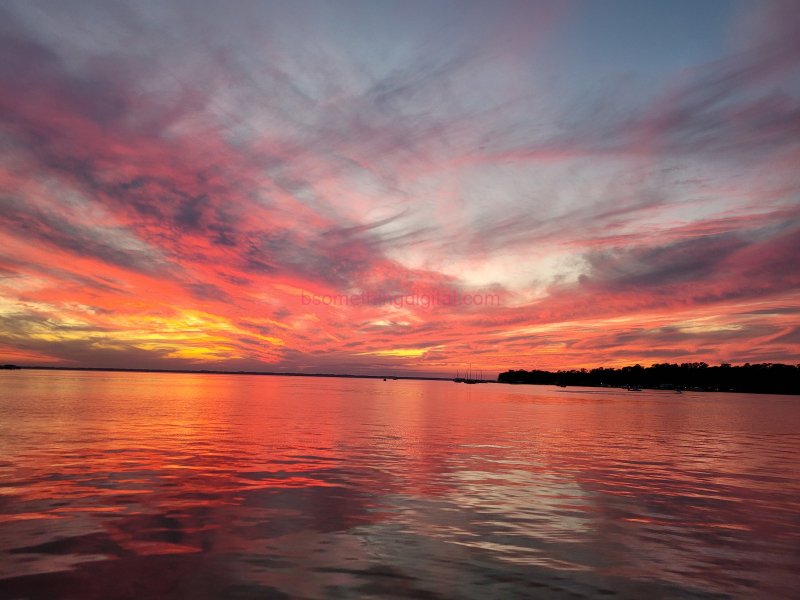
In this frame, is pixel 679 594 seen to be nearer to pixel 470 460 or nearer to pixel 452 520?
pixel 452 520

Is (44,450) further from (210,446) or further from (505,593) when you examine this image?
(505,593)

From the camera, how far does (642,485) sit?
90.4ft

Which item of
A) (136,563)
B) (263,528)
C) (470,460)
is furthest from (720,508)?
(136,563)

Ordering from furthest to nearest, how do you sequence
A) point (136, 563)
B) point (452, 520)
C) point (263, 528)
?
point (452, 520) < point (263, 528) < point (136, 563)

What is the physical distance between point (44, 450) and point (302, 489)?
1954cm

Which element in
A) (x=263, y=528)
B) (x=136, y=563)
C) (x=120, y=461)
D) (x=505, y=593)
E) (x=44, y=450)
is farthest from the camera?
(x=44, y=450)

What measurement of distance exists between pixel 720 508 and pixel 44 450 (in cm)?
3664

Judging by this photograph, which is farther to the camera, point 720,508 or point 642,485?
point 642,485

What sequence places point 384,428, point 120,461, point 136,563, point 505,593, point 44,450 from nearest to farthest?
1. point 505,593
2. point 136,563
3. point 120,461
4. point 44,450
5. point 384,428

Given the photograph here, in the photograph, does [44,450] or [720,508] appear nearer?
[720,508]

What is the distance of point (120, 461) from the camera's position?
30141mm

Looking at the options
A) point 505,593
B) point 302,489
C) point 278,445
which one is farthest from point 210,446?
point 505,593

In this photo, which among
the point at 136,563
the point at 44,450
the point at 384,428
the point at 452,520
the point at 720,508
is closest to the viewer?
the point at 136,563

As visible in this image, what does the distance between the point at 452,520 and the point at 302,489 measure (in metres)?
7.99
